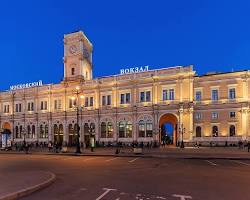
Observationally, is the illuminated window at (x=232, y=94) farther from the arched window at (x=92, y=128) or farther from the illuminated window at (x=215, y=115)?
the arched window at (x=92, y=128)

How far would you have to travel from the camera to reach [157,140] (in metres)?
65.0

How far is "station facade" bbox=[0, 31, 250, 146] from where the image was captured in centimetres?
6094

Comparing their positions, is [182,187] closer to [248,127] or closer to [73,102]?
[248,127]

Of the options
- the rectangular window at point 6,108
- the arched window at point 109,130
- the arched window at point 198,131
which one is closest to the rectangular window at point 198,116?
the arched window at point 198,131

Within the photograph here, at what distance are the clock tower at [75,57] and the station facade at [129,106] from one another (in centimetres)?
27

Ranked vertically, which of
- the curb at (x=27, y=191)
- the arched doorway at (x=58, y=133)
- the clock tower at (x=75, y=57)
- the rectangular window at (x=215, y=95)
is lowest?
the arched doorway at (x=58, y=133)

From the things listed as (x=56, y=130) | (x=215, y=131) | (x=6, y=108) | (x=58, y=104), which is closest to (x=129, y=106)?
(x=215, y=131)

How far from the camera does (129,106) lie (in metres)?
69.1

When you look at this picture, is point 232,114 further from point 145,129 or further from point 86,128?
point 86,128

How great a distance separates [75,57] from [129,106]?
22.8 metres

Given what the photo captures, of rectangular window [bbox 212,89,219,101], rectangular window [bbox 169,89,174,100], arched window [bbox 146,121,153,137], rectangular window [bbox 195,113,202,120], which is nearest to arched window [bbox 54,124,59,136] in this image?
arched window [bbox 146,121,153,137]

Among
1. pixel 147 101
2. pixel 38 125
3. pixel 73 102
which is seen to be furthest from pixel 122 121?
pixel 38 125

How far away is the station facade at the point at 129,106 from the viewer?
2399 inches

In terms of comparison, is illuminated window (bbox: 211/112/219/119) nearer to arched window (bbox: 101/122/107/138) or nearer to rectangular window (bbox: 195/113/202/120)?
rectangular window (bbox: 195/113/202/120)
